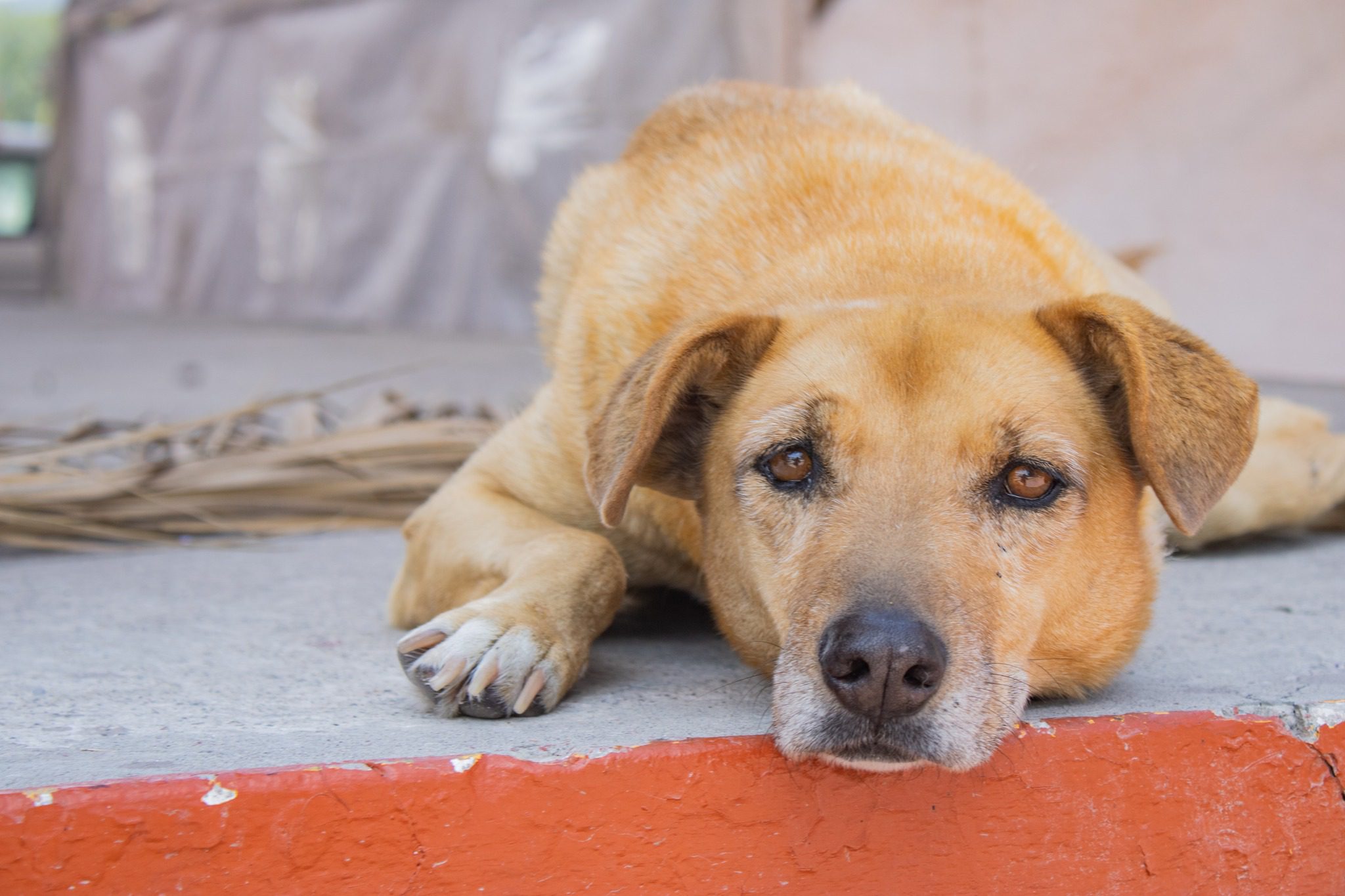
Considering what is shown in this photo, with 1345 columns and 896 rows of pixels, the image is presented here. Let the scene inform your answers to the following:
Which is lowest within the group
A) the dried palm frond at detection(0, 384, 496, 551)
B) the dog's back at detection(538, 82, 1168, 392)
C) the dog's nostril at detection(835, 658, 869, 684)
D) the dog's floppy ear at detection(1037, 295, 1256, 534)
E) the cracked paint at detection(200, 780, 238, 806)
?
the dried palm frond at detection(0, 384, 496, 551)

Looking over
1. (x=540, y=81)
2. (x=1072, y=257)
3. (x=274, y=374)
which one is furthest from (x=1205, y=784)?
(x=540, y=81)

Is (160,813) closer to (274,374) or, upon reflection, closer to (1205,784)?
(1205,784)

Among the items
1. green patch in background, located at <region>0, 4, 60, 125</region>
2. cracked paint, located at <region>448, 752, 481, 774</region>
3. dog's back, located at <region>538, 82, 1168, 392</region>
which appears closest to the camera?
cracked paint, located at <region>448, 752, 481, 774</region>

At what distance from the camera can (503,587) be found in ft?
8.32

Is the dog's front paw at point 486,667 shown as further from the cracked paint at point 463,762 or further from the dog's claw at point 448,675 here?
the cracked paint at point 463,762

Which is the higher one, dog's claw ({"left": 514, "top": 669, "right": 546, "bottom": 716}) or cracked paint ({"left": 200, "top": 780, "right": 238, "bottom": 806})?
cracked paint ({"left": 200, "top": 780, "right": 238, "bottom": 806})

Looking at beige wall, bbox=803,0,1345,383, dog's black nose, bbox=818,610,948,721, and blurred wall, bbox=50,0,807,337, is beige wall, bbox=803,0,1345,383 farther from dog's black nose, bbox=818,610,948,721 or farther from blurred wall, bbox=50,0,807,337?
dog's black nose, bbox=818,610,948,721

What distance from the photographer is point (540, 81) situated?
385 inches

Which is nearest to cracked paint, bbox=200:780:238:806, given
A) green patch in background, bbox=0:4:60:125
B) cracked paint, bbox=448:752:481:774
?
cracked paint, bbox=448:752:481:774

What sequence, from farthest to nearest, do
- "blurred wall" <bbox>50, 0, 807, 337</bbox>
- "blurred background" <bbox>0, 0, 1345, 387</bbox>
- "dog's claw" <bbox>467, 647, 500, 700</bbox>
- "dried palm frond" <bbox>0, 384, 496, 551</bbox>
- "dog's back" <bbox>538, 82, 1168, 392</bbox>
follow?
"blurred wall" <bbox>50, 0, 807, 337</bbox>, "blurred background" <bbox>0, 0, 1345, 387</bbox>, "dried palm frond" <bbox>0, 384, 496, 551</bbox>, "dog's back" <bbox>538, 82, 1168, 392</bbox>, "dog's claw" <bbox>467, 647, 500, 700</bbox>

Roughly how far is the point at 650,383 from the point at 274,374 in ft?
20.5

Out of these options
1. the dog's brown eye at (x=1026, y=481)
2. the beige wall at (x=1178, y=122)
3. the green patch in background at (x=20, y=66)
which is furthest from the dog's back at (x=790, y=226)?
the green patch in background at (x=20, y=66)

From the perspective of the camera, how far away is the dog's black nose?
1882mm

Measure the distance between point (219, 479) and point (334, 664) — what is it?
1.82 m
